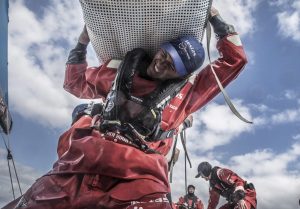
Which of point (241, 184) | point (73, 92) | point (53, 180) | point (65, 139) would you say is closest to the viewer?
point (53, 180)

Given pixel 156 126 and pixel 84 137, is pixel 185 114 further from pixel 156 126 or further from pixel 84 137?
pixel 84 137

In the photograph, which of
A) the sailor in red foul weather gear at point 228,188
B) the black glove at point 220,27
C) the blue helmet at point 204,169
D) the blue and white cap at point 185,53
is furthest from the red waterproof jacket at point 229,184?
the blue and white cap at point 185,53

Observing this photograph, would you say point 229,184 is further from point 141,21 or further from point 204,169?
point 141,21

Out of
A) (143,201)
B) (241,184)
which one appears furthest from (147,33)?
(241,184)

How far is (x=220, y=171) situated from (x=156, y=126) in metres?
8.16

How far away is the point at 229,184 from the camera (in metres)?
9.62

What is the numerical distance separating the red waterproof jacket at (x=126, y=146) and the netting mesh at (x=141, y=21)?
8.0 inches

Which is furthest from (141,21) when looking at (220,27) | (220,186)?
(220,186)

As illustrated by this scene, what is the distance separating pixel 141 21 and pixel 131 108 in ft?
1.78

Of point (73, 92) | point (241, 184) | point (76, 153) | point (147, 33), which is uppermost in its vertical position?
point (241, 184)

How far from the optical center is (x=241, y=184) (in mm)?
9398

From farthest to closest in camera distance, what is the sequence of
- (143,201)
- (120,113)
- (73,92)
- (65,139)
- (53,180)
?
1. (73,92)
2. (65,139)
3. (120,113)
4. (53,180)
5. (143,201)

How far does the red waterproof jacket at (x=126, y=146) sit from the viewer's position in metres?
1.91

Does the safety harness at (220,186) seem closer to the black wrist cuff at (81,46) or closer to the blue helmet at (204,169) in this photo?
the blue helmet at (204,169)
